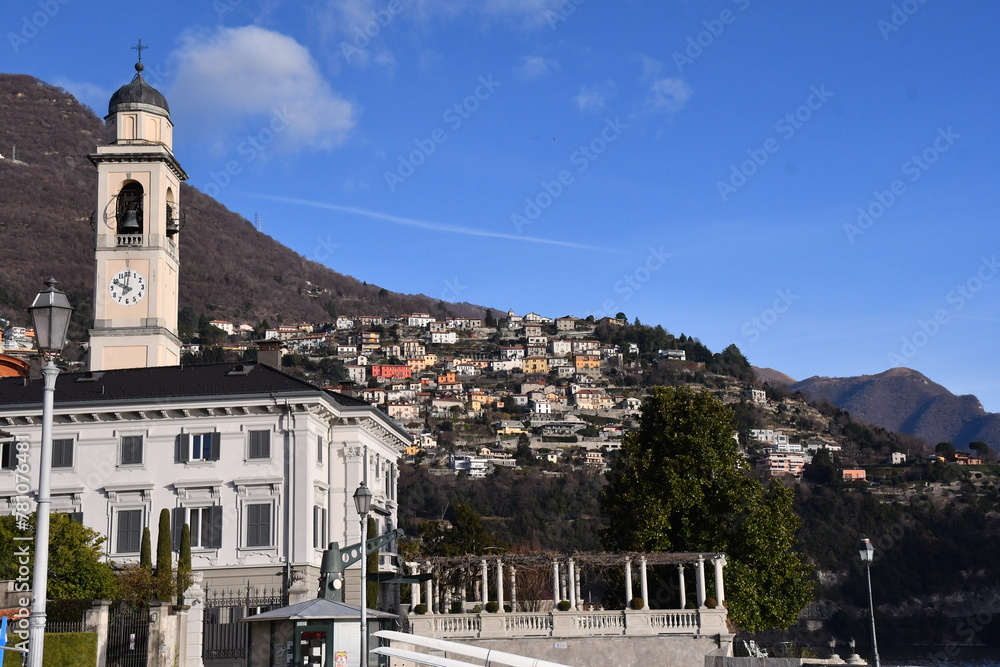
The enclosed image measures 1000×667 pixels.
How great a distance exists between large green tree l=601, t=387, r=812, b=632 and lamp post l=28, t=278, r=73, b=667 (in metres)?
38.0

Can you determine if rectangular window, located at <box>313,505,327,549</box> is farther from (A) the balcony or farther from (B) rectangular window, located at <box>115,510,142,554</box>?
(A) the balcony

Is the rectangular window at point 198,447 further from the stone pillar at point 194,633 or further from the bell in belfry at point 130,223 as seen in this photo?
the bell in belfry at point 130,223

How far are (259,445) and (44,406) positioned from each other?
33.4 metres

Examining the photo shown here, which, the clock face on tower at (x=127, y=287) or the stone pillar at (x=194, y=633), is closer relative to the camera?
the stone pillar at (x=194, y=633)

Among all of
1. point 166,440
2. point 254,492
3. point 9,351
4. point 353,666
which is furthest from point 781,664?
point 9,351

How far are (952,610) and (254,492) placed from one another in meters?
160

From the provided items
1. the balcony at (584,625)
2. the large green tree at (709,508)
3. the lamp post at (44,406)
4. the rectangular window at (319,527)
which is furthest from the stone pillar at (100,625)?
the large green tree at (709,508)

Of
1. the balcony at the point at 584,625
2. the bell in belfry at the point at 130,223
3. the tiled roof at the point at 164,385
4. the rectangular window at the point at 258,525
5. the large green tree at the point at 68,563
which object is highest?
the bell in belfry at the point at 130,223

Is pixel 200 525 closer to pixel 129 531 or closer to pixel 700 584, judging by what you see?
pixel 129 531

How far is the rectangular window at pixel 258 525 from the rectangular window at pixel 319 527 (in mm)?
1955

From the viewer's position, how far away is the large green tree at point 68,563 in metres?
39.3

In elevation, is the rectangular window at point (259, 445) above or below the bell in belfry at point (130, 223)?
below

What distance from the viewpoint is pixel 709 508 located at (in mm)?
52062

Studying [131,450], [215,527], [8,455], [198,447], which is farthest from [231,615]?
[8,455]
